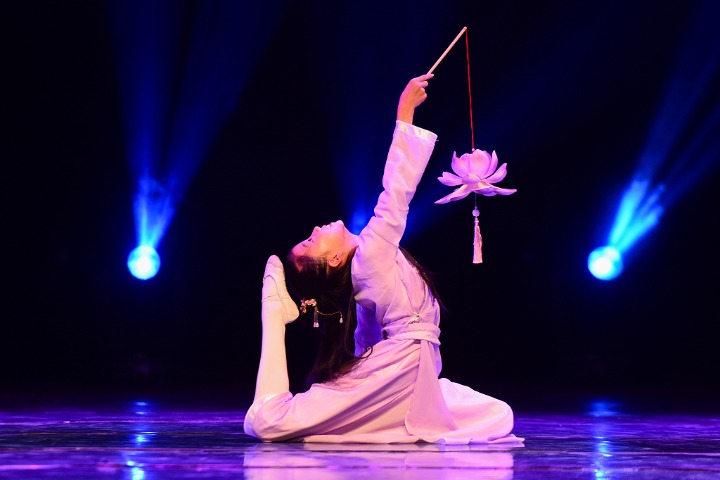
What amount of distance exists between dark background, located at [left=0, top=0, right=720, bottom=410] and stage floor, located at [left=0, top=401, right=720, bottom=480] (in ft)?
7.58

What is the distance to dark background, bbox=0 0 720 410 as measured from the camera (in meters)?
6.02

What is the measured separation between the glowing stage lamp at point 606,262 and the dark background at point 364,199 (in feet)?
0.32

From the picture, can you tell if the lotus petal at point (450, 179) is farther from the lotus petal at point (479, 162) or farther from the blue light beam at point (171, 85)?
the blue light beam at point (171, 85)

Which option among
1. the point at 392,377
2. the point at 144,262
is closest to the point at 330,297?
the point at 392,377

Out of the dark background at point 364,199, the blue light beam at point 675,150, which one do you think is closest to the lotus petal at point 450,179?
the dark background at point 364,199

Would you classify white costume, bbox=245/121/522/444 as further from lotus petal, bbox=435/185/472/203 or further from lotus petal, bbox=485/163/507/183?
lotus petal, bbox=485/163/507/183

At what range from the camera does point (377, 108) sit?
6.12 m

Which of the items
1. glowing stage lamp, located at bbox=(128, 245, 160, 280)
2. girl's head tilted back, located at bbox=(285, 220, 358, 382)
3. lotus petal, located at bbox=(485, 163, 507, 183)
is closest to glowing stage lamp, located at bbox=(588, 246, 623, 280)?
glowing stage lamp, located at bbox=(128, 245, 160, 280)

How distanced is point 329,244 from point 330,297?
0.18 metres

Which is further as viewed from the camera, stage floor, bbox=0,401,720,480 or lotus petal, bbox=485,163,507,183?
lotus petal, bbox=485,163,507,183

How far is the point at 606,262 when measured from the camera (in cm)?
648

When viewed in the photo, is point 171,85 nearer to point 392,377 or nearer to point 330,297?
point 330,297

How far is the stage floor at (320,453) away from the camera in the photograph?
2.06 meters

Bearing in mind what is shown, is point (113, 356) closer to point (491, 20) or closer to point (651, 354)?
point (491, 20)
